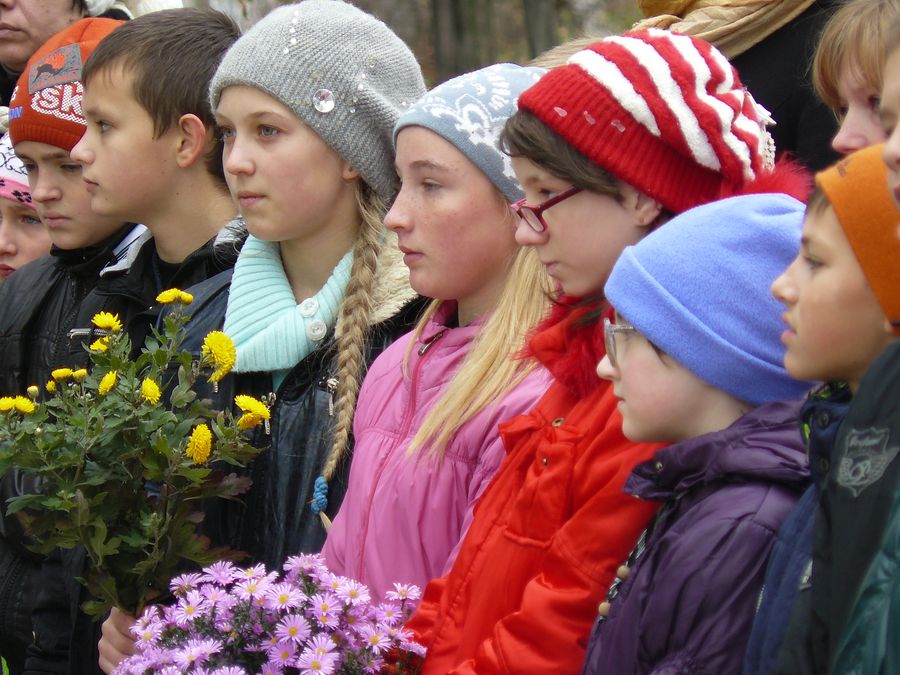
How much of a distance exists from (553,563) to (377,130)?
1.73 metres

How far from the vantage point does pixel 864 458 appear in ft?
5.20

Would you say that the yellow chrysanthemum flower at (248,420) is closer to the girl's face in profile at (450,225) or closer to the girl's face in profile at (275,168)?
the girl's face in profile at (450,225)

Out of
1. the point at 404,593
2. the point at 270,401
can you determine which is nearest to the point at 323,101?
the point at 270,401

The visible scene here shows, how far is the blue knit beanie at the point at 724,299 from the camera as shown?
2213 mm

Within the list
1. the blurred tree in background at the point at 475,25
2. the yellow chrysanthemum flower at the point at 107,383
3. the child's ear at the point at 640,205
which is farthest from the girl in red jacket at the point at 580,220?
the blurred tree in background at the point at 475,25

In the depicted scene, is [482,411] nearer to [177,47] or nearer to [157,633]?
[157,633]

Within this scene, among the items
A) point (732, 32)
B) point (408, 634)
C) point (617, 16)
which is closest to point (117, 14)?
point (732, 32)

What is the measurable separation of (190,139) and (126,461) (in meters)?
1.54

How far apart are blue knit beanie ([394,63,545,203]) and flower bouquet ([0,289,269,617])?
734mm

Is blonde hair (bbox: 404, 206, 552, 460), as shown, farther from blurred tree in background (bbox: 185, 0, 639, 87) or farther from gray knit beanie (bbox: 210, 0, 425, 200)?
blurred tree in background (bbox: 185, 0, 639, 87)

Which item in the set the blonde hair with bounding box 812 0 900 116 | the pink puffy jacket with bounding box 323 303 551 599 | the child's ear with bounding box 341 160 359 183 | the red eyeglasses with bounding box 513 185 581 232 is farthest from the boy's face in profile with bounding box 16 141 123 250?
the blonde hair with bounding box 812 0 900 116

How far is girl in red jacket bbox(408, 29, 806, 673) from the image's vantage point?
2.43 meters

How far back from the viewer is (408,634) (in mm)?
2473

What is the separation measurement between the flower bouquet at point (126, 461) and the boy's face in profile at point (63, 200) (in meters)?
1.56
